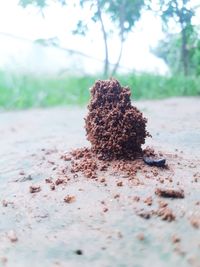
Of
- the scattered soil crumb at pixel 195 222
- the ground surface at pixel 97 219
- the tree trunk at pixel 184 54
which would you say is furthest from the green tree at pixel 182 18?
the scattered soil crumb at pixel 195 222

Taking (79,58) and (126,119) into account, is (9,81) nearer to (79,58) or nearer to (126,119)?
(79,58)

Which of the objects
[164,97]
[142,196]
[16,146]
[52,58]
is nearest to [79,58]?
[52,58]

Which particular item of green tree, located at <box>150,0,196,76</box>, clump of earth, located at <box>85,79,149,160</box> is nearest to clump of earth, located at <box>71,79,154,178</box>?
clump of earth, located at <box>85,79,149,160</box>

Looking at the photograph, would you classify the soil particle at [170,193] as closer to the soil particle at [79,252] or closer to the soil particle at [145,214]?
the soil particle at [145,214]

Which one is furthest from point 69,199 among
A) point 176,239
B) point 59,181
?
point 176,239

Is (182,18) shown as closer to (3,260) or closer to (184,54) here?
→ (184,54)

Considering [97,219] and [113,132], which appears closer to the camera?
[97,219]

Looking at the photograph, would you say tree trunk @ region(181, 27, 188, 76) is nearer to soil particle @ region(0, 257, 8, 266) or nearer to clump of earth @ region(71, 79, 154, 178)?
clump of earth @ region(71, 79, 154, 178)
